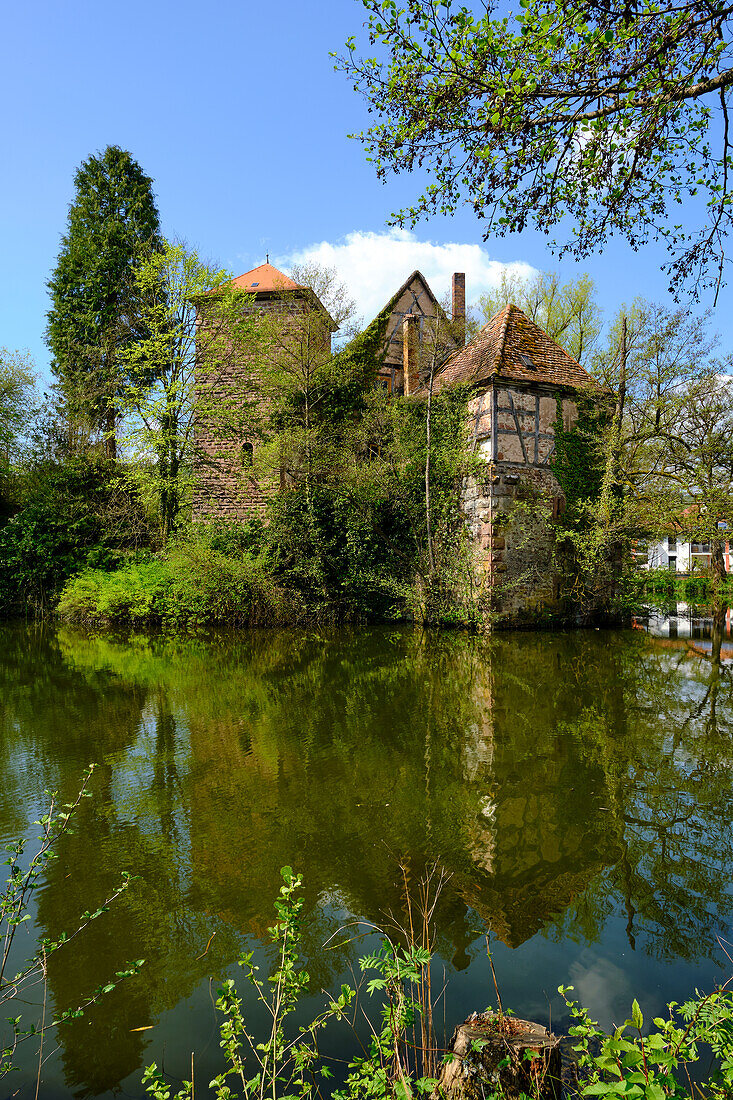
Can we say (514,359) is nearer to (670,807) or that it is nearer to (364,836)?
(670,807)

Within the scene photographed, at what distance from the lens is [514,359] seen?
53.0ft

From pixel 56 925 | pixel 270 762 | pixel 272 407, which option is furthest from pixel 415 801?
pixel 272 407

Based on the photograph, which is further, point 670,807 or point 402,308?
point 402,308

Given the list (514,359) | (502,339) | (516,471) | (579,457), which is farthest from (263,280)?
(579,457)

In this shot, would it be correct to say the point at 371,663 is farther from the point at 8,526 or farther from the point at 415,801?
the point at 8,526

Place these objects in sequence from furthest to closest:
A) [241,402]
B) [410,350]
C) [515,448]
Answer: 1. [410,350]
2. [241,402]
3. [515,448]

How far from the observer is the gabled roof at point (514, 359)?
52.1 ft

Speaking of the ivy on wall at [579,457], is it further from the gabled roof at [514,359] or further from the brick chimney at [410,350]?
the brick chimney at [410,350]

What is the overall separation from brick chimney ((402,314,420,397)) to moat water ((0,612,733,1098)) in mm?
14223

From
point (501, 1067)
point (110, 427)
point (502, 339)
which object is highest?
point (502, 339)

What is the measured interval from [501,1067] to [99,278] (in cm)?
2717

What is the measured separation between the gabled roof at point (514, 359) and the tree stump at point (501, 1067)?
14.9 m

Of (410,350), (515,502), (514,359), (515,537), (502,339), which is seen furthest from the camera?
(410,350)

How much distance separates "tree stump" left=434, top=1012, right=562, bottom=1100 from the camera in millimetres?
1906
